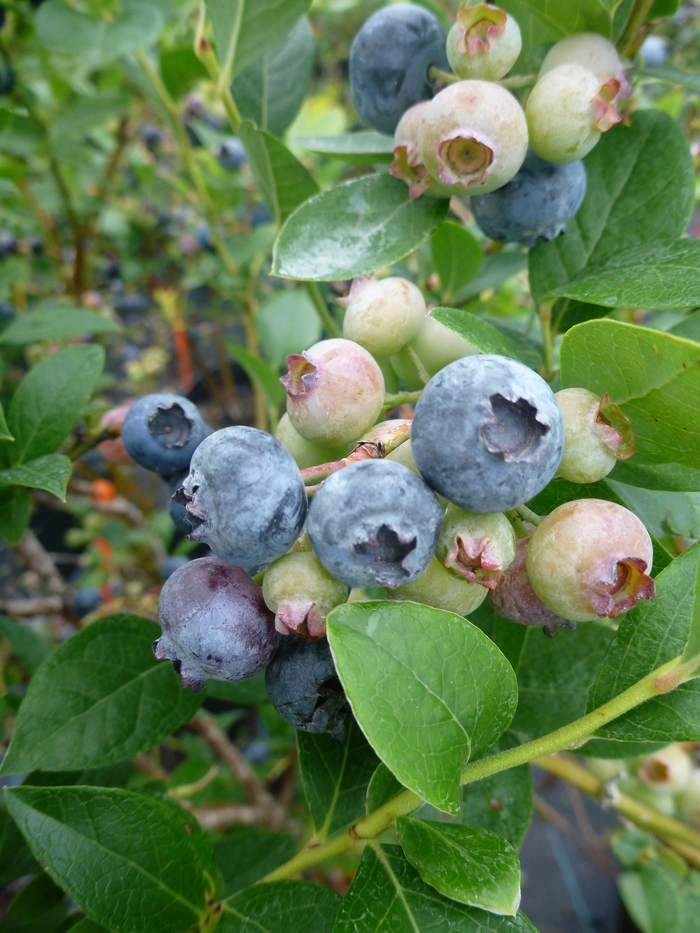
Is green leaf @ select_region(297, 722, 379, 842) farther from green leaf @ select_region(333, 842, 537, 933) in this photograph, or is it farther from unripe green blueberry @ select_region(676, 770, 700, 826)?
unripe green blueberry @ select_region(676, 770, 700, 826)

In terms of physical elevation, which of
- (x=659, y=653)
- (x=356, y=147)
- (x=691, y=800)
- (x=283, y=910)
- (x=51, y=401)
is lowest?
(x=691, y=800)

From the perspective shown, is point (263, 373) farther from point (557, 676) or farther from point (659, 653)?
point (659, 653)

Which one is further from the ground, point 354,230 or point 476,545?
point 354,230

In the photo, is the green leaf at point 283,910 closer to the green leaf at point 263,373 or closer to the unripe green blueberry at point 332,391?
the unripe green blueberry at point 332,391

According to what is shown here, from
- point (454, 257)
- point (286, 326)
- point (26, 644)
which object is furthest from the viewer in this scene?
point (286, 326)

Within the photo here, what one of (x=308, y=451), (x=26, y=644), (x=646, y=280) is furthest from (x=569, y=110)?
(x=26, y=644)

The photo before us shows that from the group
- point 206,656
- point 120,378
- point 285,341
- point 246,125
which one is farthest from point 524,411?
point 120,378

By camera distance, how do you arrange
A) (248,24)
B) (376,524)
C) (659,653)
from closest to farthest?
(376,524)
(659,653)
(248,24)
